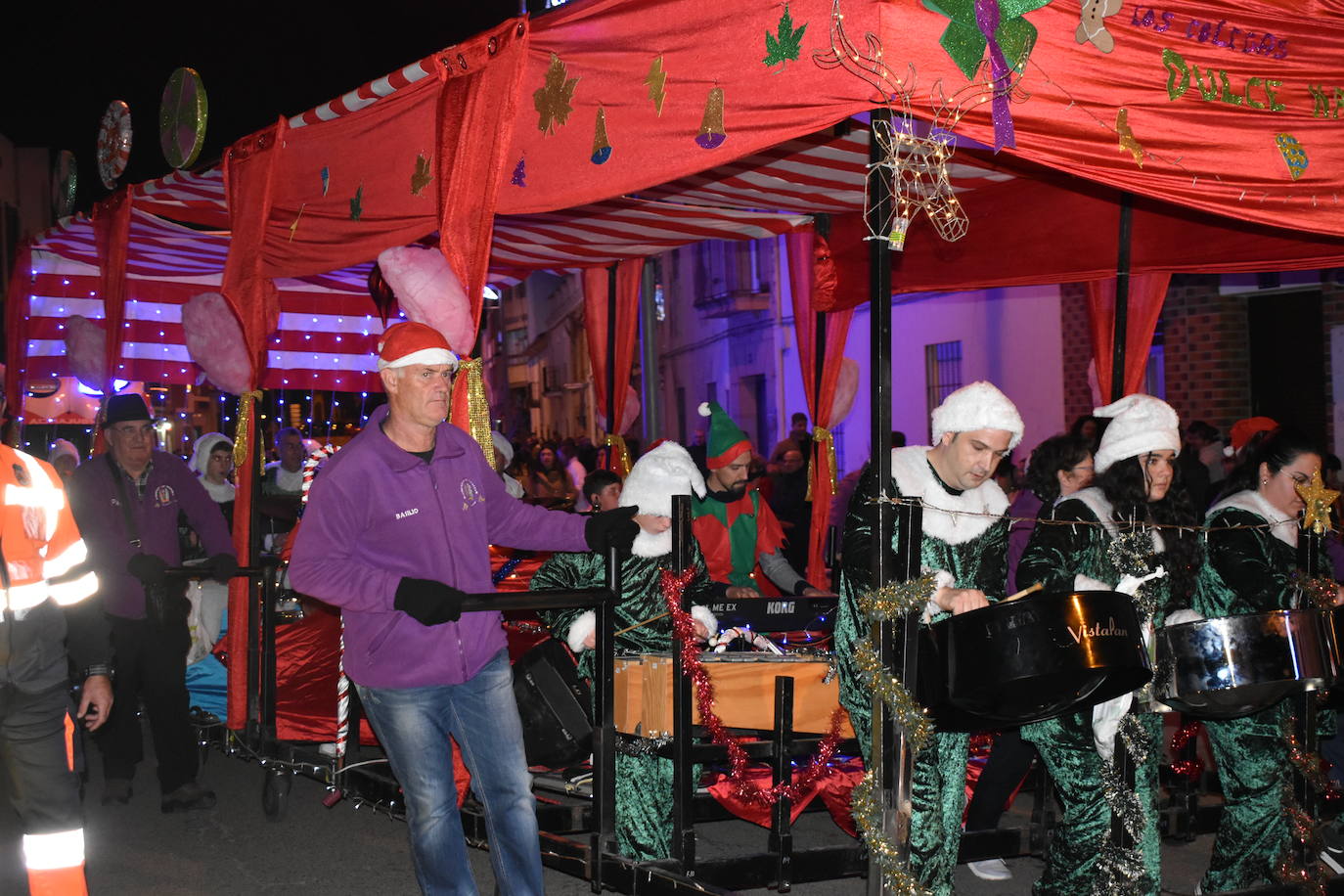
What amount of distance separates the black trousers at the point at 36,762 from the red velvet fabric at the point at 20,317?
26.3ft

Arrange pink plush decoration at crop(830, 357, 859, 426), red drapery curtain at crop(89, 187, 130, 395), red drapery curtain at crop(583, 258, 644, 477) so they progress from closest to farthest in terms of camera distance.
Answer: red drapery curtain at crop(89, 187, 130, 395) < pink plush decoration at crop(830, 357, 859, 426) < red drapery curtain at crop(583, 258, 644, 477)

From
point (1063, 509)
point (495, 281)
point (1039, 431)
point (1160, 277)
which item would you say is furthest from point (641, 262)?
point (1063, 509)

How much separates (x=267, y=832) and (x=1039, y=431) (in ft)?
38.5

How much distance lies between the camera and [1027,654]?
3750 millimetres

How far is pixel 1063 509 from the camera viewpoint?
4.75 meters

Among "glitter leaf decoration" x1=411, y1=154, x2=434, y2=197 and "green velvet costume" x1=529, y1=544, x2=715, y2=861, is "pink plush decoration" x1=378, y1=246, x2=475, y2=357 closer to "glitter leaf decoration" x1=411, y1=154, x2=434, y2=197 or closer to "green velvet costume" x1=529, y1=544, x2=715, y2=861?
"glitter leaf decoration" x1=411, y1=154, x2=434, y2=197

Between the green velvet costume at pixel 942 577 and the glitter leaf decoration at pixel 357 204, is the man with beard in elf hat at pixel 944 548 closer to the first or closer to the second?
the green velvet costume at pixel 942 577

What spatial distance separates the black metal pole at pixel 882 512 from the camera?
4016 millimetres

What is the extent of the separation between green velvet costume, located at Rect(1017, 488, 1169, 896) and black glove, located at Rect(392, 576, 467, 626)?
2103mm

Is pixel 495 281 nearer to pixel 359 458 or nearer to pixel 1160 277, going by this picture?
pixel 1160 277

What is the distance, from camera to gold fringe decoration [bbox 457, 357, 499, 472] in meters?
5.81

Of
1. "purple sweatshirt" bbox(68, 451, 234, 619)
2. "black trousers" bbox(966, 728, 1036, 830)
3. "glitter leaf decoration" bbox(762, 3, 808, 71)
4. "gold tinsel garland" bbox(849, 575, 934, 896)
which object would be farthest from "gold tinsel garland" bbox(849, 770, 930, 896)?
"purple sweatshirt" bbox(68, 451, 234, 619)

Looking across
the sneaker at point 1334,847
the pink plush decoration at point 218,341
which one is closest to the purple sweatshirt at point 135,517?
the pink plush decoration at point 218,341

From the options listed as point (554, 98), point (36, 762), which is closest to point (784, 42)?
point (554, 98)
